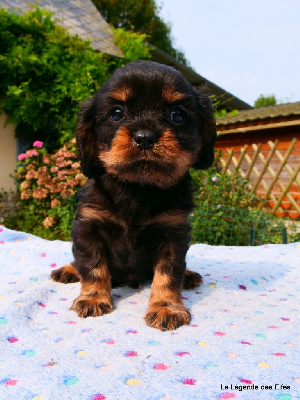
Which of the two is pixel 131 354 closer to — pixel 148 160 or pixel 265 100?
pixel 148 160

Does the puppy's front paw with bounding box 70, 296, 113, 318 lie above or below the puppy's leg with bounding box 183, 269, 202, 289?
above

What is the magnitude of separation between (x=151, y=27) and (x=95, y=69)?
18.5m

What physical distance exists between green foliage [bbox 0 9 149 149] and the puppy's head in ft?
15.3

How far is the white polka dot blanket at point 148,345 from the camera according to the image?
125 centimetres

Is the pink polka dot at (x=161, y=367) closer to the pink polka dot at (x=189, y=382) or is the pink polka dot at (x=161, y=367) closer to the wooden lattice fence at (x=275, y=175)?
the pink polka dot at (x=189, y=382)

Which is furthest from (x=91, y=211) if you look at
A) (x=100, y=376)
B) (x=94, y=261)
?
(x=100, y=376)

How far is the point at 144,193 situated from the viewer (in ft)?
6.87

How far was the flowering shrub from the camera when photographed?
20.2ft

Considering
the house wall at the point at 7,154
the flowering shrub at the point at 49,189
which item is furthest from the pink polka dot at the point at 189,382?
the house wall at the point at 7,154

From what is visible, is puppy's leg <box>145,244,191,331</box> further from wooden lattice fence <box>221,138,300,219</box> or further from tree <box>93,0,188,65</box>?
tree <box>93,0,188,65</box>

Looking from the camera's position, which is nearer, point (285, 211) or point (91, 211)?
point (91, 211)

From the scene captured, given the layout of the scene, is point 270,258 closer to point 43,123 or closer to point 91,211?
point 91,211

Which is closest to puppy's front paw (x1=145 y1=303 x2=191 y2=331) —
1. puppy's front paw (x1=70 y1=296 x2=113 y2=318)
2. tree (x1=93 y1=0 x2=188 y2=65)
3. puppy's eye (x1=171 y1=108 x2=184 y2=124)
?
puppy's front paw (x1=70 y1=296 x2=113 y2=318)

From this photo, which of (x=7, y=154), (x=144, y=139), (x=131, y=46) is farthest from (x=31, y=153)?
(x=144, y=139)
